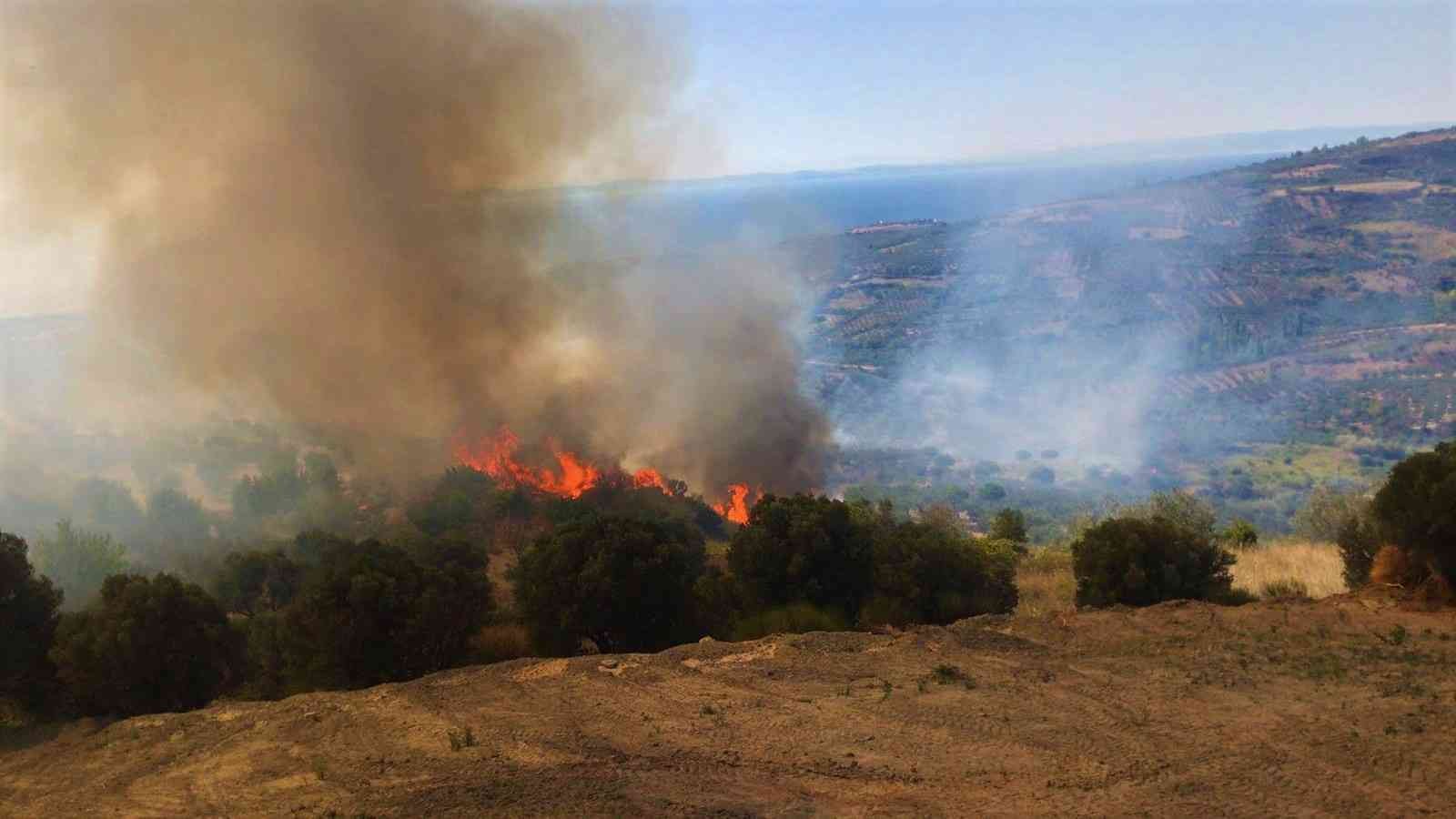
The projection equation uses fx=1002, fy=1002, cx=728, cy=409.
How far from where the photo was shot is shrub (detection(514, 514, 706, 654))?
15.5 metres

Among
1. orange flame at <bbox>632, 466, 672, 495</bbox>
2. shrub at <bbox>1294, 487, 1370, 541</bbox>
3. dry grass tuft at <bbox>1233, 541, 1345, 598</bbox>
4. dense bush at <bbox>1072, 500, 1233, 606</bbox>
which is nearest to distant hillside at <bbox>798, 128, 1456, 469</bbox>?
shrub at <bbox>1294, 487, 1370, 541</bbox>

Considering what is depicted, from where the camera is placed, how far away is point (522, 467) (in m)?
34.6

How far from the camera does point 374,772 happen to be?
10.0 meters

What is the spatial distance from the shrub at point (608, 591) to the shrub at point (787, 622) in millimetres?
950

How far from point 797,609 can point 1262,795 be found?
26.6ft

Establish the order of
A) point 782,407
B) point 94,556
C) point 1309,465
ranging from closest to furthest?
point 94,556
point 782,407
point 1309,465

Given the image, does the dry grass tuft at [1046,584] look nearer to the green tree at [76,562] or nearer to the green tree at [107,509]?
the green tree at [76,562]

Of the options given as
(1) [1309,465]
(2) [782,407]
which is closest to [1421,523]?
(2) [782,407]

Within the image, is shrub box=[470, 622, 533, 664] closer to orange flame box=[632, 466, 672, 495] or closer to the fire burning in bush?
orange flame box=[632, 466, 672, 495]

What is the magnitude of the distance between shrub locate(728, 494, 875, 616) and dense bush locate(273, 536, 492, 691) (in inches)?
183

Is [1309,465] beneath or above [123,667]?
beneath

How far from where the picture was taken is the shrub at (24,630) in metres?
14.6

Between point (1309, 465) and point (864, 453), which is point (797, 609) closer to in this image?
point (864, 453)

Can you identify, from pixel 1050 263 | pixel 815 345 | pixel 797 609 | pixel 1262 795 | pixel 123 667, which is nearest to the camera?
pixel 1262 795
